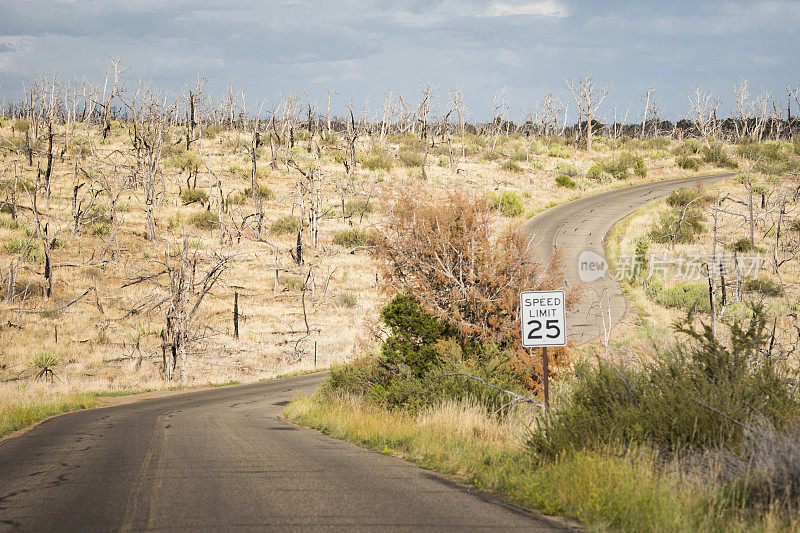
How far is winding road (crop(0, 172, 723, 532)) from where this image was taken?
6262 mm

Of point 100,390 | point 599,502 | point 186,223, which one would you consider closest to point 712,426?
point 599,502

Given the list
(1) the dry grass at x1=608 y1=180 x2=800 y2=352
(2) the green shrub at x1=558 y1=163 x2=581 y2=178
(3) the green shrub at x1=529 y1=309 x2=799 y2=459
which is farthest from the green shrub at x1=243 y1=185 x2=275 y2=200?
(3) the green shrub at x1=529 y1=309 x2=799 y2=459

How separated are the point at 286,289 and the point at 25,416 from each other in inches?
990

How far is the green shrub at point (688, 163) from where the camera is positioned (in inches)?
2842

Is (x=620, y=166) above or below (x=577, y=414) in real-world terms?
above

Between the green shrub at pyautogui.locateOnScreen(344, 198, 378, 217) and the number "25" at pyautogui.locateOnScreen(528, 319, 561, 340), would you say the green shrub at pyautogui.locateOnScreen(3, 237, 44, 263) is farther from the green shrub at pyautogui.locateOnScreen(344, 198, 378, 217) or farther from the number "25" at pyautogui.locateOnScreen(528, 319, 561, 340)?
the number "25" at pyautogui.locateOnScreen(528, 319, 561, 340)

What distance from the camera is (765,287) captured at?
3030cm

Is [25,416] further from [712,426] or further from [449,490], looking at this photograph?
[712,426]

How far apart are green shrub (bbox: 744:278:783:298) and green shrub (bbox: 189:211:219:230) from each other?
3852 cm

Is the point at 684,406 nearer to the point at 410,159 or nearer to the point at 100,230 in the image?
the point at 100,230

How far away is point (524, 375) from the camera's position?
14898 mm

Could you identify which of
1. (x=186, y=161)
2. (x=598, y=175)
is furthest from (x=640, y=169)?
(x=186, y=161)

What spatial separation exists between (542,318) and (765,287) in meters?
25.5

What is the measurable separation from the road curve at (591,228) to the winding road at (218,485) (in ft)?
61.3
